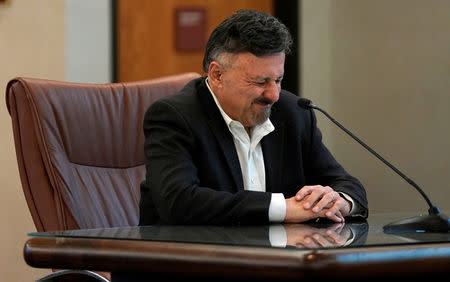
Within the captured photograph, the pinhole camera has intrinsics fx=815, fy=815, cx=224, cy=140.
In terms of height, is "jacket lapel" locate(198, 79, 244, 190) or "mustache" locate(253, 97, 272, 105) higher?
"mustache" locate(253, 97, 272, 105)

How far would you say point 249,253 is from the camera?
1.34 m

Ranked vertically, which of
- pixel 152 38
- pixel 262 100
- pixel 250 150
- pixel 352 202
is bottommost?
pixel 352 202

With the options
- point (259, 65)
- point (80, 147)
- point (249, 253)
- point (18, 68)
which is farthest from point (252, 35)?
point (18, 68)

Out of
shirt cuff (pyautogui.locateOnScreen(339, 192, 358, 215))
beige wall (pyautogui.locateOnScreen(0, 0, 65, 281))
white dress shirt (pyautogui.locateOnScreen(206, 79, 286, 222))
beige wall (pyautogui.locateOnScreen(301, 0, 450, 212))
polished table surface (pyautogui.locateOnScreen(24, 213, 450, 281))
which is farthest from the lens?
beige wall (pyautogui.locateOnScreen(301, 0, 450, 212))

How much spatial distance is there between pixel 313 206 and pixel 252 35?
0.51 meters

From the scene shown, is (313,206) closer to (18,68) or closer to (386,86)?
(18,68)

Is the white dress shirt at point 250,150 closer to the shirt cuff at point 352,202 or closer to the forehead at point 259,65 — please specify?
the forehead at point 259,65

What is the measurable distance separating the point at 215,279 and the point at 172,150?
775 mm

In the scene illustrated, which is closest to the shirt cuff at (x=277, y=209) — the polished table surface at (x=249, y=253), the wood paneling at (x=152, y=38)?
the polished table surface at (x=249, y=253)

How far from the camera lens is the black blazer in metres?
1.96

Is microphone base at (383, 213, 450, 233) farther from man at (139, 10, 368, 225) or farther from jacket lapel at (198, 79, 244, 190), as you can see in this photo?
jacket lapel at (198, 79, 244, 190)

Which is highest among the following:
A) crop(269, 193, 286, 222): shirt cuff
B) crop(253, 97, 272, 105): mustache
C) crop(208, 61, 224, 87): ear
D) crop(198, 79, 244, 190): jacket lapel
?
crop(208, 61, 224, 87): ear

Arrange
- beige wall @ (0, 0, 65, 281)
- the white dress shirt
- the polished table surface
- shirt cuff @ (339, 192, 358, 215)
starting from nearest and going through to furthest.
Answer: the polished table surface, shirt cuff @ (339, 192, 358, 215), the white dress shirt, beige wall @ (0, 0, 65, 281)

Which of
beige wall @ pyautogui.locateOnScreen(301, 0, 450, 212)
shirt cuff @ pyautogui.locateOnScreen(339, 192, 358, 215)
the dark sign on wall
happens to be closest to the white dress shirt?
shirt cuff @ pyautogui.locateOnScreen(339, 192, 358, 215)
